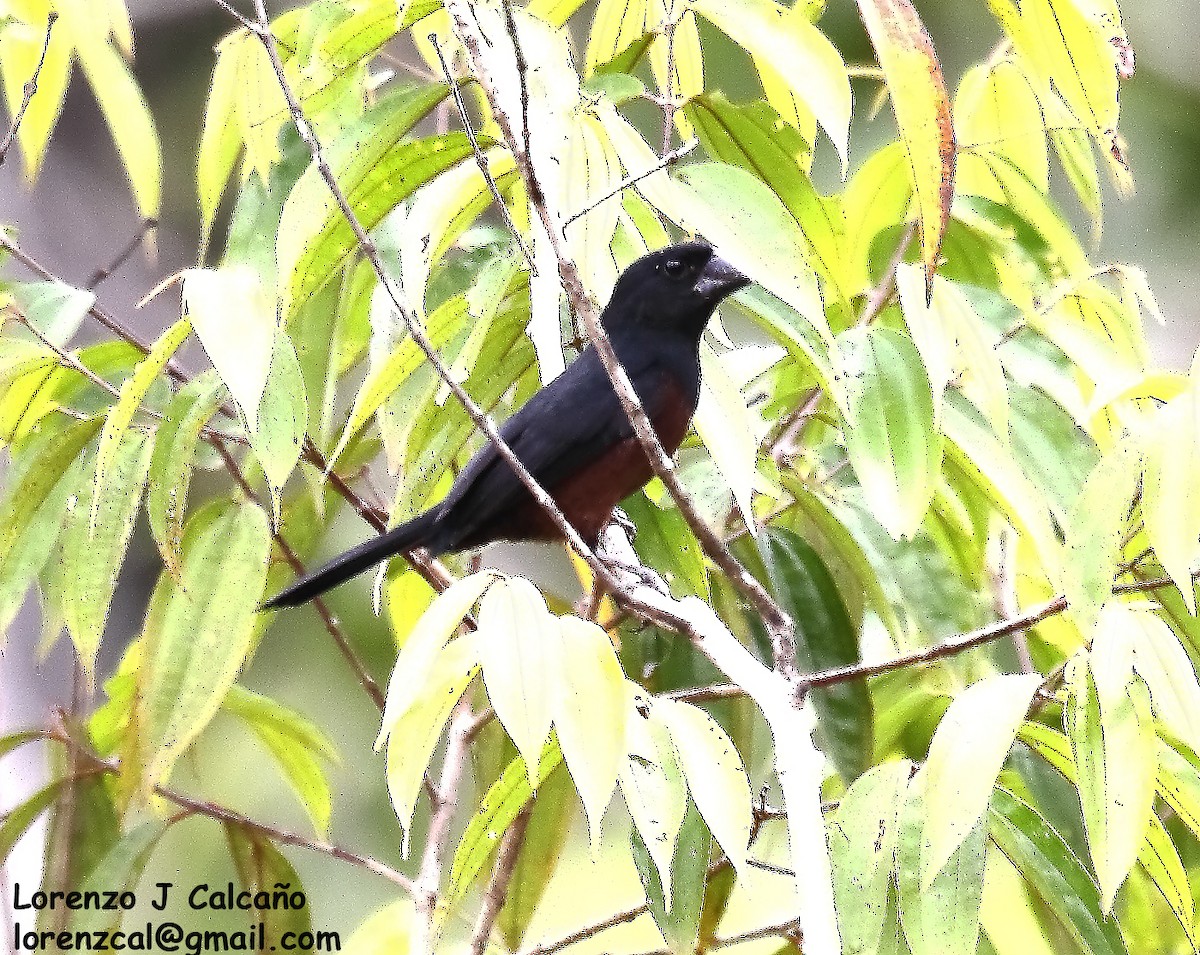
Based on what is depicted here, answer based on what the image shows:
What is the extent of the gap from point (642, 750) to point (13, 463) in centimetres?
104

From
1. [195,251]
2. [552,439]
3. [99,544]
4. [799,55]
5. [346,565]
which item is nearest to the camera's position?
[799,55]

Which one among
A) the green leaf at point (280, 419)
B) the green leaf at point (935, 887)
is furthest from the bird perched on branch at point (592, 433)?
the green leaf at point (935, 887)

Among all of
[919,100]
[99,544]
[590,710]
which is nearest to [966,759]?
[590,710]

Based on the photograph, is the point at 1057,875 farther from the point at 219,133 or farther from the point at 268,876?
the point at 219,133

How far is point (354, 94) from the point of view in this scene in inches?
75.5

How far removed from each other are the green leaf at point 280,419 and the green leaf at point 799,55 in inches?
22.6

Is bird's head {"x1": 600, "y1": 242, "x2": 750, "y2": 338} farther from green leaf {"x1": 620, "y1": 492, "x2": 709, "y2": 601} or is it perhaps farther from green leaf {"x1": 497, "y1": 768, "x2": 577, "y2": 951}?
green leaf {"x1": 497, "y1": 768, "x2": 577, "y2": 951}

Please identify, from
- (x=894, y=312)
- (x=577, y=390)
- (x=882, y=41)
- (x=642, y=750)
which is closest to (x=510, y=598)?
(x=642, y=750)

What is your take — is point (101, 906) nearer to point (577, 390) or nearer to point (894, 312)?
point (577, 390)

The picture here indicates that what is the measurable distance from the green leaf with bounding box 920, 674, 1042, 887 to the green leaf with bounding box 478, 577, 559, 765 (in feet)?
1.12

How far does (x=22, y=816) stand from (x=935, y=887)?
4.30 feet

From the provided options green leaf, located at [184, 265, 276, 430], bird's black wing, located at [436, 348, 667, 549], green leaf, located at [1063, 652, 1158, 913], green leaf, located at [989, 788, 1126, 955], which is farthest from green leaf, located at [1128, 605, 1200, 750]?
bird's black wing, located at [436, 348, 667, 549]

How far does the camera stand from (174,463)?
161cm

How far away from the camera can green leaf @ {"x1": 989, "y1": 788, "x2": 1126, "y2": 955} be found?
1.53 m
